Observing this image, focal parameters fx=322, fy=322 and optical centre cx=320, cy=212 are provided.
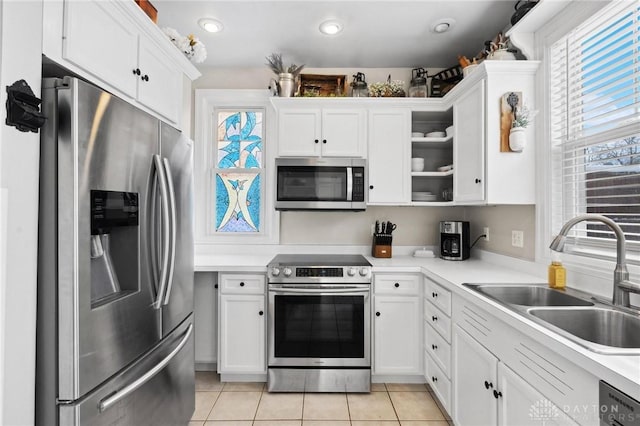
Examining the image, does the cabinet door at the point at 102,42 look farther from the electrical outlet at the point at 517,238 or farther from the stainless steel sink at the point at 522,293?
the electrical outlet at the point at 517,238

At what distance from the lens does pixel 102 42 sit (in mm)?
1277

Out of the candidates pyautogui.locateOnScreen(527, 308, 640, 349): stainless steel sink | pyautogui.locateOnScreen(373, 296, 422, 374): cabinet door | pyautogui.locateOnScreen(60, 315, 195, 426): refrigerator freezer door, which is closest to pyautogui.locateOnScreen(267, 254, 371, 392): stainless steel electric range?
pyautogui.locateOnScreen(373, 296, 422, 374): cabinet door

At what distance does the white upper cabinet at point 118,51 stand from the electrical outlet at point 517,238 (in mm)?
2330

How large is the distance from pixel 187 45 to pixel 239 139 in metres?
1.13

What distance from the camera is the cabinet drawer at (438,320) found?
1.92 meters

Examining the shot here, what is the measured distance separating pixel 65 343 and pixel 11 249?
1.09ft

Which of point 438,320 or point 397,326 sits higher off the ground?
point 438,320

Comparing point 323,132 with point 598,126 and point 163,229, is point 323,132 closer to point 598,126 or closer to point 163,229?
point 163,229

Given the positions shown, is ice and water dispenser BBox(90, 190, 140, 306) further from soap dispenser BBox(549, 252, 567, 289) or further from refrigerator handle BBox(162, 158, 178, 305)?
soap dispenser BBox(549, 252, 567, 289)

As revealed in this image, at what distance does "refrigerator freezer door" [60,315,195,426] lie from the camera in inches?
42.8

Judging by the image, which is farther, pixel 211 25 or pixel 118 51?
pixel 211 25

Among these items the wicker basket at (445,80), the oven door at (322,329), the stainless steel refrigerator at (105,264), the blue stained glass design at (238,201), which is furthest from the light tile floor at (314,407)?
the wicker basket at (445,80)

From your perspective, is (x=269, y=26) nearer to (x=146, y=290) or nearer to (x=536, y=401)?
(x=146, y=290)

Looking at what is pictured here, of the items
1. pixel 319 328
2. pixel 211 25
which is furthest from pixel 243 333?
pixel 211 25
